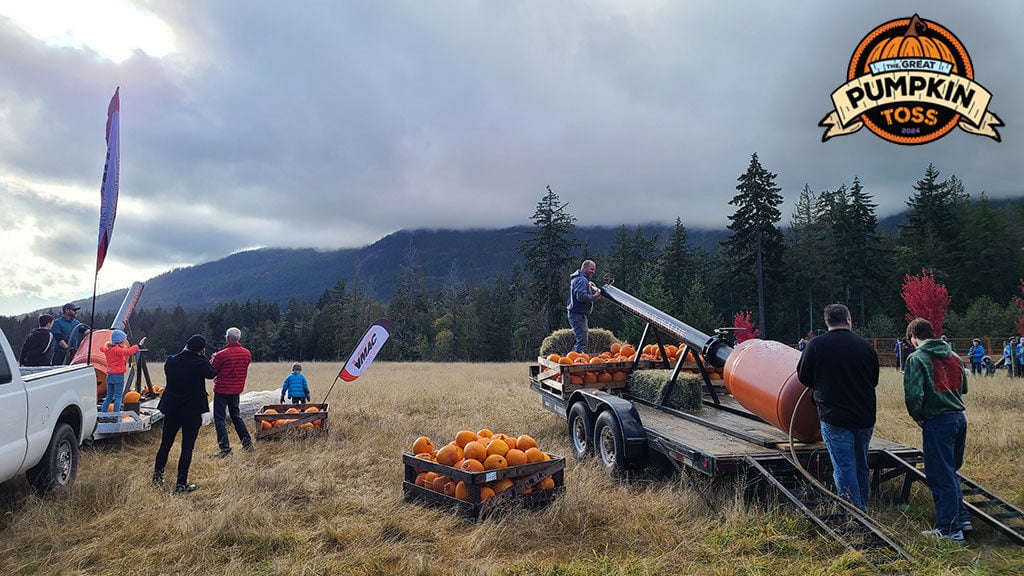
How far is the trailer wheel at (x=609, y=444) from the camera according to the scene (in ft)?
24.3

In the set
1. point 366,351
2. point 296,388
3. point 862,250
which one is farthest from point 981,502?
point 862,250

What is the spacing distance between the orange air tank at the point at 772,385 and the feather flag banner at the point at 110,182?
8.99m

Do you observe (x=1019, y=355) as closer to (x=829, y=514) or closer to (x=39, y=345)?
(x=829, y=514)

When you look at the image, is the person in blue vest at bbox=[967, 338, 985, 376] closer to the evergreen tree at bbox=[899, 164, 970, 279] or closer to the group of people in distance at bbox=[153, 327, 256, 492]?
the group of people in distance at bbox=[153, 327, 256, 492]

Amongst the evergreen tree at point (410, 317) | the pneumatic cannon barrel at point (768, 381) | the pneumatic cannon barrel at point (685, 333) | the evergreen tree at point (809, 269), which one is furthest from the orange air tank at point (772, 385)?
the evergreen tree at point (410, 317)

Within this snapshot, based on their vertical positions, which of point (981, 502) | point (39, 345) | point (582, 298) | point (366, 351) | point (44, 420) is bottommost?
point (981, 502)

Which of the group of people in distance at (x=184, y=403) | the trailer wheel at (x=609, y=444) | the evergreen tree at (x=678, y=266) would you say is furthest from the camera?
the evergreen tree at (x=678, y=266)

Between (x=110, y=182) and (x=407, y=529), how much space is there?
734 cm

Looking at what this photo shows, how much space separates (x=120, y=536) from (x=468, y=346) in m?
70.1

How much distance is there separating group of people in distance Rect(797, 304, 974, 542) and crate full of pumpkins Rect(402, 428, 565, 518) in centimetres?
275

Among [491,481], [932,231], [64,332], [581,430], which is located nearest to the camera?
[491,481]

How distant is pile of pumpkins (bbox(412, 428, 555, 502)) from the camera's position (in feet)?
20.9

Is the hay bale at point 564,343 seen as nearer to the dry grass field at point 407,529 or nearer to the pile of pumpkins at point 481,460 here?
the dry grass field at point 407,529

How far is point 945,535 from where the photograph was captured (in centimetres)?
550
